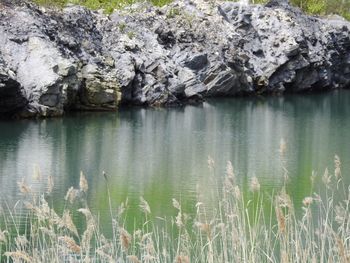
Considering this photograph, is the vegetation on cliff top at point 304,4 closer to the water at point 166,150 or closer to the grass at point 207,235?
the water at point 166,150

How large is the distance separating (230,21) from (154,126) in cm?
2387

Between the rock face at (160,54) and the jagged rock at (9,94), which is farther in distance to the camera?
the rock face at (160,54)

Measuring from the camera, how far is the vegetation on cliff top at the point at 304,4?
48281 millimetres

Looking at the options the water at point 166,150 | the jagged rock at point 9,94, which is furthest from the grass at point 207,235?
the jagged rock at point 9,94

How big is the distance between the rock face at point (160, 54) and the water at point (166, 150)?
5.26 ft

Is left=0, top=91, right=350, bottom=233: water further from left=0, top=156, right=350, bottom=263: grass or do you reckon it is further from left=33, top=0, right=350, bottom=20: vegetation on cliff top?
left=33, top=0, right=350, bottom=20: vegetation on cliff top

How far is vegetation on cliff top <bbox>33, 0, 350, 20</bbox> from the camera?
158ft

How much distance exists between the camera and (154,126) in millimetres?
30188

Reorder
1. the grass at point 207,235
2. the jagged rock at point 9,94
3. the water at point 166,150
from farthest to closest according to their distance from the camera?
the jagged rock at point 9,94, the water at point 166,150, the grass at point 207,235

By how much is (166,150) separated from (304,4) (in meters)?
53.6

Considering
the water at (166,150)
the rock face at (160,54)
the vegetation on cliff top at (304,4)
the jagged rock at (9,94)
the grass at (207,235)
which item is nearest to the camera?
the grass at (207,235)

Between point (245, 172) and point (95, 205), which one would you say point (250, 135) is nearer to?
point (245, 172)

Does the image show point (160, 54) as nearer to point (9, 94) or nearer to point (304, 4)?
point (9, 94)

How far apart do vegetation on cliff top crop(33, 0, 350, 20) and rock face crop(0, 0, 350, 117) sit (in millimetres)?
2028
